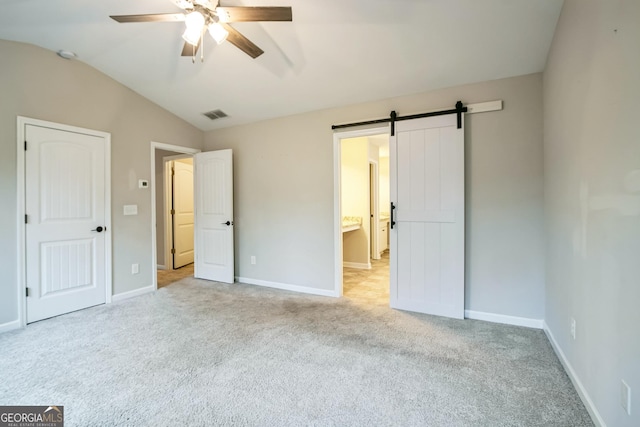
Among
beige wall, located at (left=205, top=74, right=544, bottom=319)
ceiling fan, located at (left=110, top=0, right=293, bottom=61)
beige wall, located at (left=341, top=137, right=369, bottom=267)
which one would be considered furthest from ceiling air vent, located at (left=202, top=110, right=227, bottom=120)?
beige wall, located at (left=341, top=137, right=369, bottom=267)

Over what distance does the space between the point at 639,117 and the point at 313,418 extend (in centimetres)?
207

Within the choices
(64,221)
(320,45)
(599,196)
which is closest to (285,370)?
(599,196)

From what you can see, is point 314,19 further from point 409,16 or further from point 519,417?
point 519,417

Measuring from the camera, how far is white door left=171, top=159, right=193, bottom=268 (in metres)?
5.53

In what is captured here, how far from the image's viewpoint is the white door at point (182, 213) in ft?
18.1

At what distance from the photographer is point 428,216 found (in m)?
3.10

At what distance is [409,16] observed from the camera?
2295 mm

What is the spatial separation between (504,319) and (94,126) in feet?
16.3

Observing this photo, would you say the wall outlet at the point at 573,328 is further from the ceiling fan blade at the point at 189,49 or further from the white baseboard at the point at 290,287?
the ceiling fan blade at the point at 189,49

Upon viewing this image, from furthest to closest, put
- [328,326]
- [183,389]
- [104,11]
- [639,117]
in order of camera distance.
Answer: [328,326] < [104,11] < [183,389] < [639,117]

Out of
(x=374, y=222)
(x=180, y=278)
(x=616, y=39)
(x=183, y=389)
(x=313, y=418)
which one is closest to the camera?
(x=616, y=39)

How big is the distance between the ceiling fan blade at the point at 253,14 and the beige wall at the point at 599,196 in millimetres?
1705

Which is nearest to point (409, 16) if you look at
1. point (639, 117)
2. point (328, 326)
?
point (639, 117)
